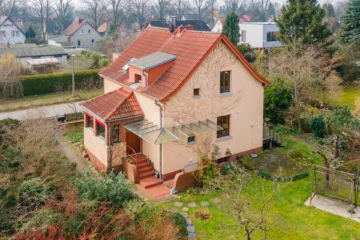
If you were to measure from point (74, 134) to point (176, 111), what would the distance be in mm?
10873

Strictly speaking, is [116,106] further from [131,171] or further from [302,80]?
[302,80]

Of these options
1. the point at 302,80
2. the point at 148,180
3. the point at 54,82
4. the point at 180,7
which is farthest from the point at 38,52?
the point at 180,7

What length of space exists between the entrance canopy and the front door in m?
1.09

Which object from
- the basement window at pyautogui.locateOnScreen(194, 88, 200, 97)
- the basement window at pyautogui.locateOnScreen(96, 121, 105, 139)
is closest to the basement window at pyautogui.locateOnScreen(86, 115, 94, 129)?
the basement window at pyautogui.locateOnScreen(96, 121, 105, 139)

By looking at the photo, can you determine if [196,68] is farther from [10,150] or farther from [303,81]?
[303,81]

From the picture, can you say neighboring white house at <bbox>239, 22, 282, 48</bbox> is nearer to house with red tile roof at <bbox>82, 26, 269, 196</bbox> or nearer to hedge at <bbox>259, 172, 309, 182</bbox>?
house with red tile roof at <bbox>82, 26, 269, 196</bbox>

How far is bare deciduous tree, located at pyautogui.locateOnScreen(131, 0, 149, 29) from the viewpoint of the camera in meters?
98.8

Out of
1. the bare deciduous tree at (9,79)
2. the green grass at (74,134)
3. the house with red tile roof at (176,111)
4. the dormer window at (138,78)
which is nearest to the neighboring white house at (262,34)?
the bare deciduous tree at (9,79)

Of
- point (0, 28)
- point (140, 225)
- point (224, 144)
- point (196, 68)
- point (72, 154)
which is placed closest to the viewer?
point (140, 225)

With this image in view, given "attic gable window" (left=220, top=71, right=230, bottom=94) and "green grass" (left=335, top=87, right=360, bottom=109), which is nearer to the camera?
"attic gable window" (left=220, top=71, right=230, bottom=94)

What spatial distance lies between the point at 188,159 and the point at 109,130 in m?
4.62

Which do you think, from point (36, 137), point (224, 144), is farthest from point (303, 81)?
point (36, 137)

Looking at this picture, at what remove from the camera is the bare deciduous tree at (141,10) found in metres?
98.8

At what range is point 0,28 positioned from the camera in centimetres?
7225
